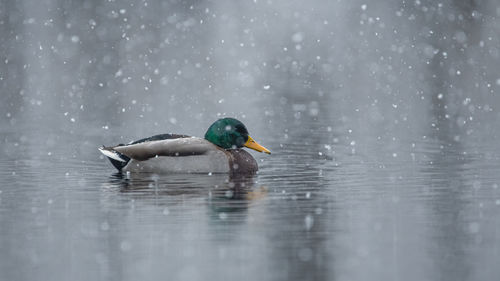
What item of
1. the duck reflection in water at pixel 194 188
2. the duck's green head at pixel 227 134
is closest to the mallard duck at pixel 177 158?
the duck reflection in water at pixel 194 188

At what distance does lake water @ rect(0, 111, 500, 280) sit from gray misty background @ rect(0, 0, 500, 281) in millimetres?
26

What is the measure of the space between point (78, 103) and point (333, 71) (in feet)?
49.2

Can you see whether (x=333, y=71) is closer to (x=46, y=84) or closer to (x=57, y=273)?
(x=46, y=84)

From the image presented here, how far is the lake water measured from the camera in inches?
343

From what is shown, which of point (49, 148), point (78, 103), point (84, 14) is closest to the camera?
point (49, 148)

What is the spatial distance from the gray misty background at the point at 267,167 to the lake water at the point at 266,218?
26 mm

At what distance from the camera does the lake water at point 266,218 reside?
872cm

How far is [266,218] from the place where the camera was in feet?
35.3

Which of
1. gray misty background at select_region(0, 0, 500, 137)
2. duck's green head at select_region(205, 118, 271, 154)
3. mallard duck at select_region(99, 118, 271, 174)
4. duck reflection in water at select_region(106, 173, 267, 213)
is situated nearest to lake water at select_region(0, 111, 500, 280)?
duck reflection in water at select_region(106, 173, 267, 213)

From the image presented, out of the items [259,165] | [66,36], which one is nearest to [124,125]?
[259,165]

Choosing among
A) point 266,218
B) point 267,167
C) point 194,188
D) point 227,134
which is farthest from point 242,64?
point 266,218

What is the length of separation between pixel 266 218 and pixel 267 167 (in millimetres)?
4515

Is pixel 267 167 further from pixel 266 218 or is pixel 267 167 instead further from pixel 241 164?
pixel 266 218

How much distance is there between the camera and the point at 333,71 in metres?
40.5
